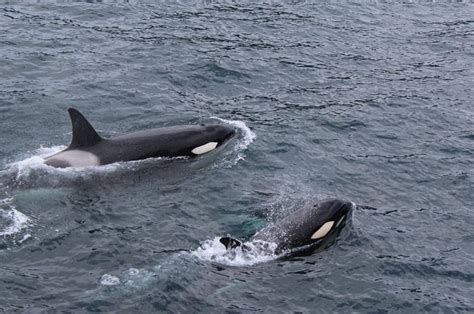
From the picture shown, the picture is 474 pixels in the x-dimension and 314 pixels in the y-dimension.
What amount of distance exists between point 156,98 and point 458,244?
43.0 ft

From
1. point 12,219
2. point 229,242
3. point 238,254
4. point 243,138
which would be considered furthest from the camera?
point 243,138

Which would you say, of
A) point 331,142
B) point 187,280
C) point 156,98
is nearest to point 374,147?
point 331,142

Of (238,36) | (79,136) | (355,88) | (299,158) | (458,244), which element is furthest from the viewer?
(238,36)

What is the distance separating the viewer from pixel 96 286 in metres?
15.5

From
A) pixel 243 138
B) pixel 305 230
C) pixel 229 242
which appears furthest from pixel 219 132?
pixel 229 242

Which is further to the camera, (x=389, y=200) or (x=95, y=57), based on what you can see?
(x=95, y=57)

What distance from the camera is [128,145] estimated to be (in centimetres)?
2102

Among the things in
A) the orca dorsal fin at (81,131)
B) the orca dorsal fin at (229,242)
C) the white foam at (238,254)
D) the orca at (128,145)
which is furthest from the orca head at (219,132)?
the orca dorsal fin at (229,242)

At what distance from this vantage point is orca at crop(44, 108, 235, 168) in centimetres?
2053

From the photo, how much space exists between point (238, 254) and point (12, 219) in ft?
19.9

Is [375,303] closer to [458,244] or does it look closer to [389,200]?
[458,244]

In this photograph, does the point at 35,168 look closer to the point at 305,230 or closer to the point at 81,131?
the point at 81,131

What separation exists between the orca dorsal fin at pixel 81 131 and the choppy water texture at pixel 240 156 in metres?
A: 1.01

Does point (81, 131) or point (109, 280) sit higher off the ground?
point (81, 131)
